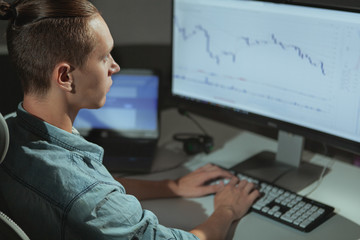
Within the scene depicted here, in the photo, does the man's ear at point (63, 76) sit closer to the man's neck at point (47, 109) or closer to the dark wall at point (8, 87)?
the man's neck at point (47, 109)

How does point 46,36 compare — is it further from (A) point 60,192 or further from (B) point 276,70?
(B) point 276,70

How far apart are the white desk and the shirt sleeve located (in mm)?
267

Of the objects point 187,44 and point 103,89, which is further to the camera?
point 187,44

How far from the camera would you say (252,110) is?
4.56 ft

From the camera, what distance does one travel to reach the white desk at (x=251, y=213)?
3.74 ft

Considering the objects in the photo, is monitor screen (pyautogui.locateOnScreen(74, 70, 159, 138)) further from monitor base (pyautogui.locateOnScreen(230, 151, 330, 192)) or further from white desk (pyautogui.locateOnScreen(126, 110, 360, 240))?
monitor base (pyautogui.locateOnScreen(230, 151, 330, 192))

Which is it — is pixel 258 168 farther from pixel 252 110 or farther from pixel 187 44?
pixel 187 44

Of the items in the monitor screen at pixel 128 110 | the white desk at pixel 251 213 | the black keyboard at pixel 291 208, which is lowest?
the white desk at pixel 251 213

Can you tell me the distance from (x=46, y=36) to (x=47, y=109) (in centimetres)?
14

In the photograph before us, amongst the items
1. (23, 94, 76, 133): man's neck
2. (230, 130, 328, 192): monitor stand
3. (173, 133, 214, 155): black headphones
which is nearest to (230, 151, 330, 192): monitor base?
(230, 130, 328, 192): monitor stand

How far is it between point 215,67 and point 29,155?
67 centimetres

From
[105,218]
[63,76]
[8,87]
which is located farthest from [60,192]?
[8,87]

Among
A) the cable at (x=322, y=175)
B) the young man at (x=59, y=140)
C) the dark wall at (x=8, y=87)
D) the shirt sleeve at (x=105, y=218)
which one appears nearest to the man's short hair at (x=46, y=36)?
the young man at (x=59, y=140)

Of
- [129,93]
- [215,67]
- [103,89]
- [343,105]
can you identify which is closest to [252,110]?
[215,67]
